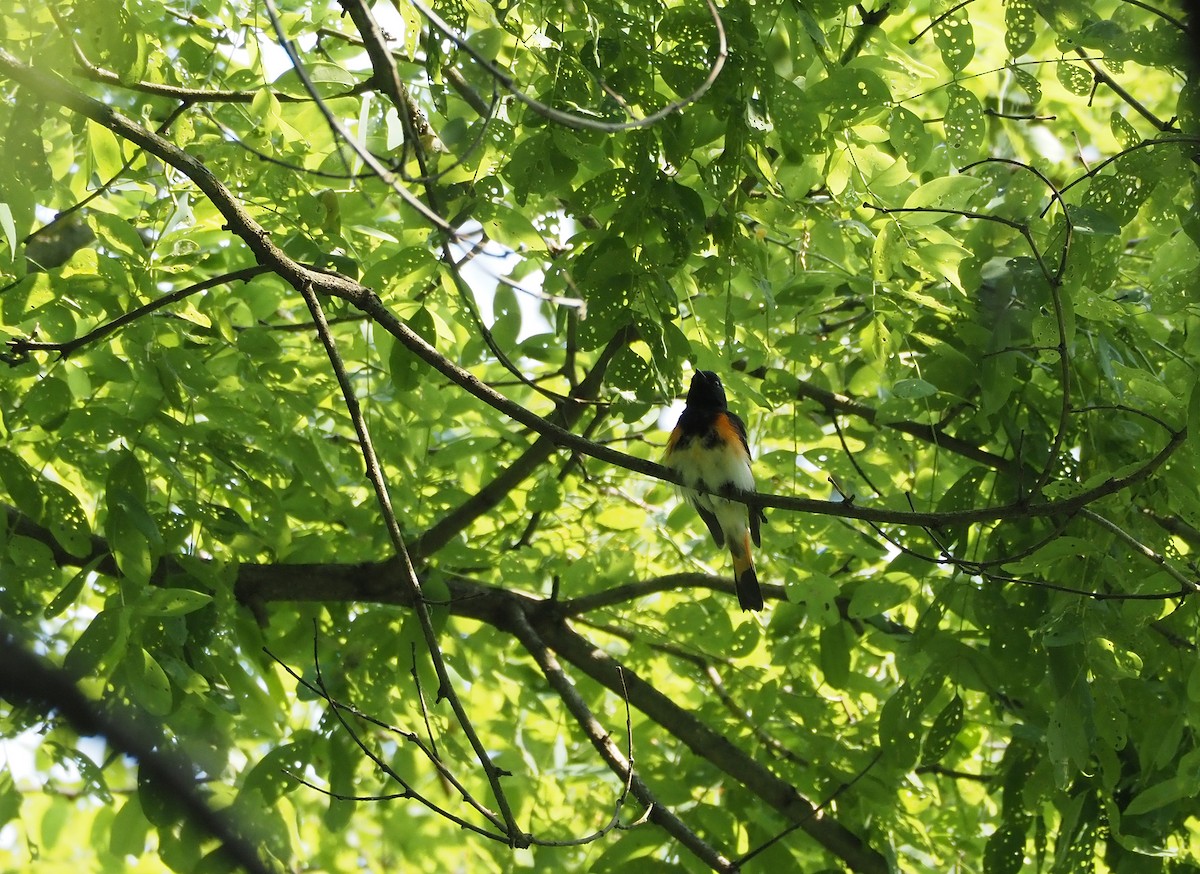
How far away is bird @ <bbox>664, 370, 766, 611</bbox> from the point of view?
197 inches

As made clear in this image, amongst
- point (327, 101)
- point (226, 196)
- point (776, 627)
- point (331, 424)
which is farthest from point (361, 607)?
point (226, 196)

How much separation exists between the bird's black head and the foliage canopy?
Result: 283 mm

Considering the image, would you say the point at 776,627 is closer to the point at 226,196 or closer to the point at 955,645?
the point at 955,645

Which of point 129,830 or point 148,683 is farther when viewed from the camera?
point 129,830

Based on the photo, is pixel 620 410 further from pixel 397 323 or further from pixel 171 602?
pixel 171 602

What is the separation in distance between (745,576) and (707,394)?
0.93 meters

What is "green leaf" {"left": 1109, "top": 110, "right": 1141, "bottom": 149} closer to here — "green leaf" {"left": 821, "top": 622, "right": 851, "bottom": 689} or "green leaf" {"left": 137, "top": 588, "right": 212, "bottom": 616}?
"green leaf" {"left": 821, "top": 622, "right": 851, "bottom": 689}

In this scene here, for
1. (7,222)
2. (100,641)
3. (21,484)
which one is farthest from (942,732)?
(7,222)

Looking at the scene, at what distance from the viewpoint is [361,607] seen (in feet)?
18.7

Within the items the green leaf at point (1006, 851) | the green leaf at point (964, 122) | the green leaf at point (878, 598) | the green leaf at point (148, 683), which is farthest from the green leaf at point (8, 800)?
the green leaf at point (964, 122)

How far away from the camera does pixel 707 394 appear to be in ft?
18.3

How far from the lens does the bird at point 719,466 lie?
502cm

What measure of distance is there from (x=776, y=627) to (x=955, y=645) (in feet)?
4.27

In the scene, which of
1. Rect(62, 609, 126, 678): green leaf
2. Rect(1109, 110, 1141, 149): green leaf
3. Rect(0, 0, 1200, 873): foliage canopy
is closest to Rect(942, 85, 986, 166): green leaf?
Rect(0, 0, 1200, 873): foliage canopy
